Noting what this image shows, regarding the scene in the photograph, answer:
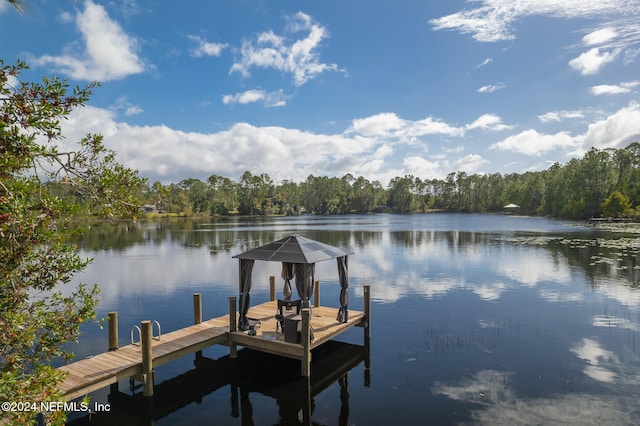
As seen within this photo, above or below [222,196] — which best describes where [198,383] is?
below

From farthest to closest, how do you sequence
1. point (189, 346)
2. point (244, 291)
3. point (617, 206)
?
point (617, 206) → point (244, 291) → point (189, 346)

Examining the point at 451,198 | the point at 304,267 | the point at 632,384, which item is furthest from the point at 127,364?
the point at 451,198

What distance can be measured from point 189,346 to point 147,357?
140 centimetres

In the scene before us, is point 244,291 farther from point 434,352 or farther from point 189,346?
point 434,352

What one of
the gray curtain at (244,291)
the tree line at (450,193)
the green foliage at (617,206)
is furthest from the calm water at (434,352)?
the green foliage at (617,206)

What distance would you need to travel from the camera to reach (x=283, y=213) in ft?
429

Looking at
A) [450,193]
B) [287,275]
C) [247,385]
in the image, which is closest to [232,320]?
[247,385]

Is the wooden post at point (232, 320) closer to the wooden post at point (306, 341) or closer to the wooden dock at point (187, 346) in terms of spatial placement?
the wooden dock at point (187, 346)

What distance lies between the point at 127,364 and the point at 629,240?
Answer: 145 ft

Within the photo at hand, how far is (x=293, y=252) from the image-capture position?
11266 mm

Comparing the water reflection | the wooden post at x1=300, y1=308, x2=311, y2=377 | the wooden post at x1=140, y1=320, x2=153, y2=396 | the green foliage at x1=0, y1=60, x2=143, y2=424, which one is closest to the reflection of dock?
the wooden post at x1=300, y1=308, x2=311, y2=377

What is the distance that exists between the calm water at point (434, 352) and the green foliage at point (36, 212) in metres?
5.84

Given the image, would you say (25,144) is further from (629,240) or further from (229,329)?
(629,240)

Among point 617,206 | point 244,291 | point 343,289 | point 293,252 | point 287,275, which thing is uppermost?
point 617,206
